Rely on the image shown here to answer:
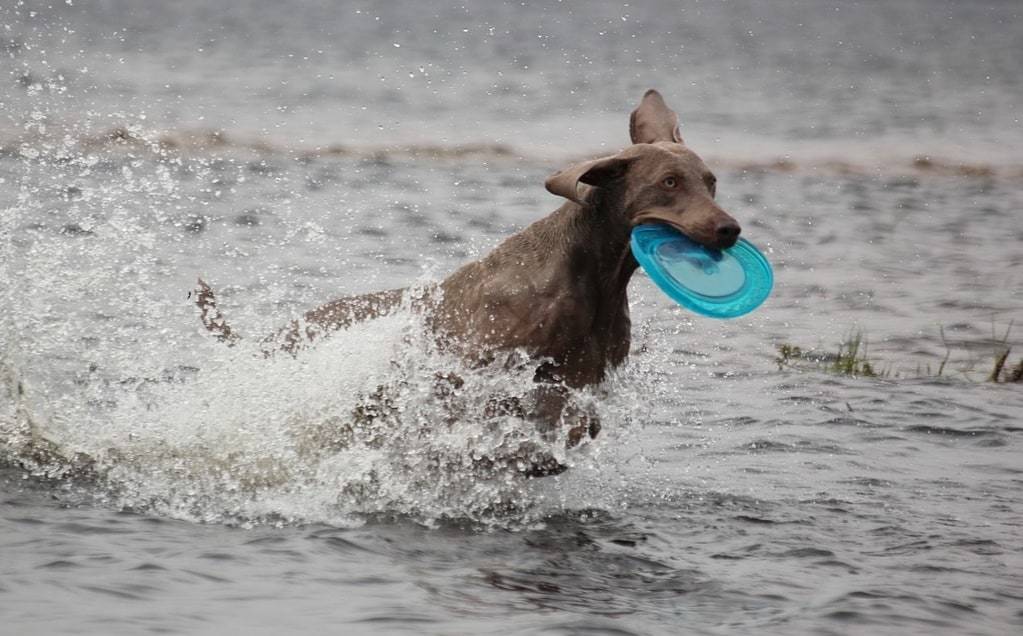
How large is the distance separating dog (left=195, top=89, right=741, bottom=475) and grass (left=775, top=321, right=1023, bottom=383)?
3872mm

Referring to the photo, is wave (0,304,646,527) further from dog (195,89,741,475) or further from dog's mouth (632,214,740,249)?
dog's mouth (632,214,740,249)

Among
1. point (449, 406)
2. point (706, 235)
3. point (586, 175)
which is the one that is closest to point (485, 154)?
point (449, 406)

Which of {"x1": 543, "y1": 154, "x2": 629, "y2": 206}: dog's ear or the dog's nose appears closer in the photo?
the dog's nose

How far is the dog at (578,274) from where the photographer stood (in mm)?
7367

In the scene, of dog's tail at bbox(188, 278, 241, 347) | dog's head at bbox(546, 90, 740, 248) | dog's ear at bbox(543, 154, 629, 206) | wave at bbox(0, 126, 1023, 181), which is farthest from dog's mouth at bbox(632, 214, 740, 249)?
wave at bbox(0, 126, 1023, 181)

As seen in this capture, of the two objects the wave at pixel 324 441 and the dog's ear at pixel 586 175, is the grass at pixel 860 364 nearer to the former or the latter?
the wave at pixel 324 441

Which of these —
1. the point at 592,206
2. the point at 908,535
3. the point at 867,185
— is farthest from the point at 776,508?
the point at 867,185

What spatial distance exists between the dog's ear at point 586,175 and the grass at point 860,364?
4445mm

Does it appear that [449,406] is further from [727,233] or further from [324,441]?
[727,233]

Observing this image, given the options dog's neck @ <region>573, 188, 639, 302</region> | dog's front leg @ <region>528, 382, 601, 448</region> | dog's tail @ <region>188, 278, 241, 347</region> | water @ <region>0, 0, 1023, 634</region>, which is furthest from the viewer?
dog's tail @ <region>188, 278, 241, 347</region>

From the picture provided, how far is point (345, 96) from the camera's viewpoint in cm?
2719

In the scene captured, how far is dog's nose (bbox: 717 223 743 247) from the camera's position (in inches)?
281

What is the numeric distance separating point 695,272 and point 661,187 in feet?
1.38

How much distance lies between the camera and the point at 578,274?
25.2 ft
